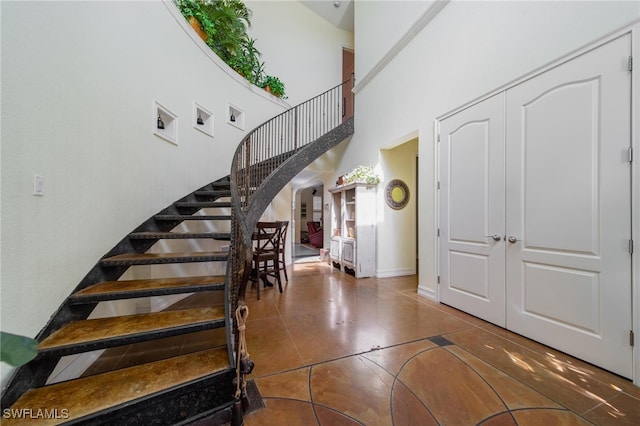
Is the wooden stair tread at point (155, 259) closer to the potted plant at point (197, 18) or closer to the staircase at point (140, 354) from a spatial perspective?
the staircase at point (140, 354)

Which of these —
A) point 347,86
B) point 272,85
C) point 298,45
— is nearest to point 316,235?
point 347,86

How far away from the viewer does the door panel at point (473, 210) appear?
244 centimetres

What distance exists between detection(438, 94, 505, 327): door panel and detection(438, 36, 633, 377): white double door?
12 mm

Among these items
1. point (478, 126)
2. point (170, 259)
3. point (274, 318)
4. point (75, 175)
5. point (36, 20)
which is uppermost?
point (36, 20)

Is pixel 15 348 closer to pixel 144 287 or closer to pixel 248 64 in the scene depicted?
pixel 144 287

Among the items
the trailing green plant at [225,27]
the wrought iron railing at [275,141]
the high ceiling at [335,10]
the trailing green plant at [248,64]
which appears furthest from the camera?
the high ceiling at [335,10]

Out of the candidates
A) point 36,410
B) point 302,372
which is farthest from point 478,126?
point 36,410

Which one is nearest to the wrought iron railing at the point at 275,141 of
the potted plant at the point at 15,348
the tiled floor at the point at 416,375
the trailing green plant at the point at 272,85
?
the trailing green plant at the point at 272,85

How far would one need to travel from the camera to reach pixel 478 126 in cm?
264

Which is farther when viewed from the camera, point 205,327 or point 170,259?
point 170,259

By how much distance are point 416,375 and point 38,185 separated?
2.93 meters

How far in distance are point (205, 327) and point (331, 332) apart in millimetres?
1223

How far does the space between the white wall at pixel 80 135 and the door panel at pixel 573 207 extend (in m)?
3.85

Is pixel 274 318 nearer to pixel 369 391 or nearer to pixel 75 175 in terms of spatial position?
pixel 369 391
